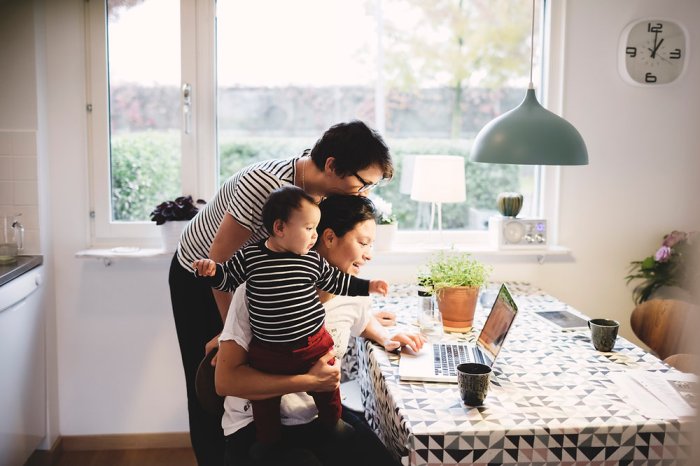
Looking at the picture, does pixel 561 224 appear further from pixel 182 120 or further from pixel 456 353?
pixel 182 120

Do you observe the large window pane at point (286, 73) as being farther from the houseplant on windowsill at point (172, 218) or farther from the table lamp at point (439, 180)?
the table lamp at point (439, 180)

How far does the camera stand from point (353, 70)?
10.4ft

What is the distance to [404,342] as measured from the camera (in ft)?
6.64

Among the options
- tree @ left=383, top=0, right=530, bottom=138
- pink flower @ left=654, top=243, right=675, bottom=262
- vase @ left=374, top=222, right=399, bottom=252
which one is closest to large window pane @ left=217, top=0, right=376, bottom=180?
tree @ left=383, top=0, right=530, bottom=138

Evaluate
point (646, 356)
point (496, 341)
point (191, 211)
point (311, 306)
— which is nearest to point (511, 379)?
point (496, 341)

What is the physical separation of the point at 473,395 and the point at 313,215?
0.58 metres

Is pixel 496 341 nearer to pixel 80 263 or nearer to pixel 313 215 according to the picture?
pixel 313 215

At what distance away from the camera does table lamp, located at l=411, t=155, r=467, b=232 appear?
9.61 ft

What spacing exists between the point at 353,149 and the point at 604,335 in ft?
3.21

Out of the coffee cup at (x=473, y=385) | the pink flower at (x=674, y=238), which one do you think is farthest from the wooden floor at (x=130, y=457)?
the pink flower at (x=674, y=238)

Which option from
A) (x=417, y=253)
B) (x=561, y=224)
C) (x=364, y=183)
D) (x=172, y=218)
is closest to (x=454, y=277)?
(x=364, y=183)

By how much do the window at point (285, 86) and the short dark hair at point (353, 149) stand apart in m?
1.41

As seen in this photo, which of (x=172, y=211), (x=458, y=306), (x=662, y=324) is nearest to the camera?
(x=458, y=306)

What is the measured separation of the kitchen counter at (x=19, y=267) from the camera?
250cm
